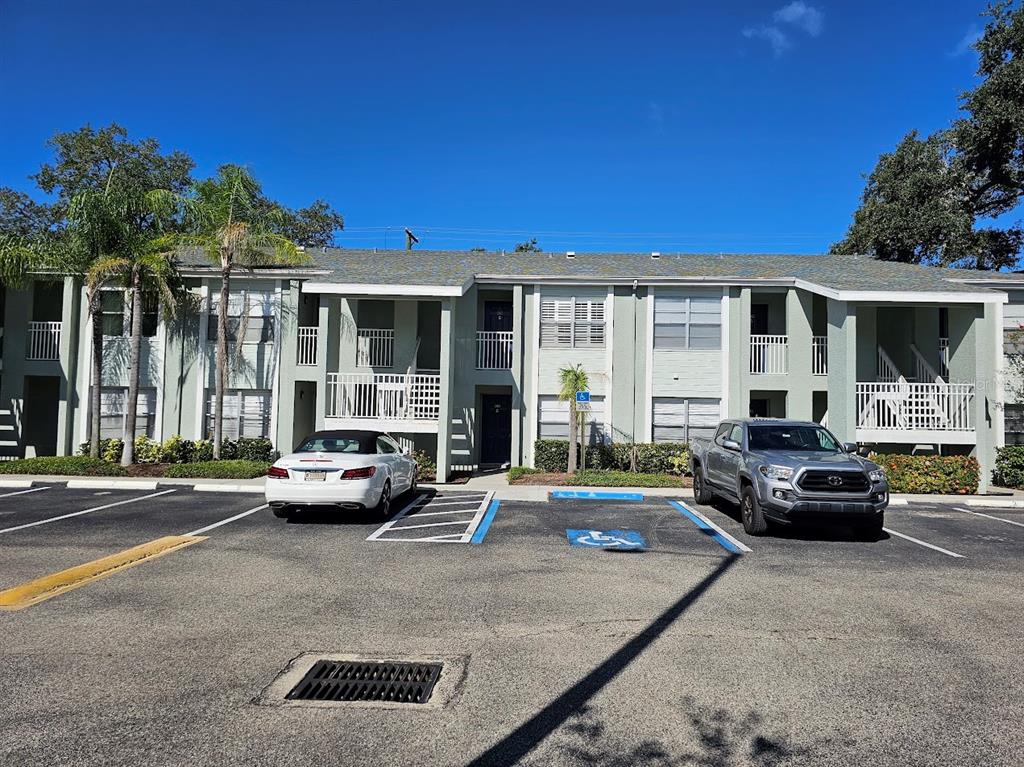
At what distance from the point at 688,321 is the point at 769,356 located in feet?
8.22

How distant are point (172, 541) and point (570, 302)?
505 inches

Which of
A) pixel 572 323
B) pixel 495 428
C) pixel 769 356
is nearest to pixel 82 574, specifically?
pixel 572 323

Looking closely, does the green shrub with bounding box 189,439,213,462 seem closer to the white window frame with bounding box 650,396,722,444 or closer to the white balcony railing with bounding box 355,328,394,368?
the white balcony railing with bounding box 355,328,394,368

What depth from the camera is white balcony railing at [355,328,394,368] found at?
18859mm

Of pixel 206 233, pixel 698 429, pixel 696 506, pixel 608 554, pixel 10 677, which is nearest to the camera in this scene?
pixel 10 677

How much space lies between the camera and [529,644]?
16.2 ft

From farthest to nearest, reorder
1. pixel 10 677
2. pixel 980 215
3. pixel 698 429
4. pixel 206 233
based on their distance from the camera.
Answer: pixel 980 215
pixel 698 429
pixel 206 233
pixel 10 677

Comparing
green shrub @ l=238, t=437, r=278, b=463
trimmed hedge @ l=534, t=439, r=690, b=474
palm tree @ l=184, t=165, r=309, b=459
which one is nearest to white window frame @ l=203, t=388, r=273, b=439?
green shrub @ l=238, t=437, r=278, b=463

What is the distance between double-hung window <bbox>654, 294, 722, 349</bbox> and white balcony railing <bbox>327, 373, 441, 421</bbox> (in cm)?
677

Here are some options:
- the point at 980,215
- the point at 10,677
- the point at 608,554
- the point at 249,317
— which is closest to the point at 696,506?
the point at 608,554

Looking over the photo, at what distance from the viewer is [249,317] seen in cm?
1841

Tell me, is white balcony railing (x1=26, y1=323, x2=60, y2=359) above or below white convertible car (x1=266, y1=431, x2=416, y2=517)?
above

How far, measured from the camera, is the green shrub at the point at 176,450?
57.0 ft

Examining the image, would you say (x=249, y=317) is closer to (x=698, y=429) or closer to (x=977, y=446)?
(x=698, y=429)
